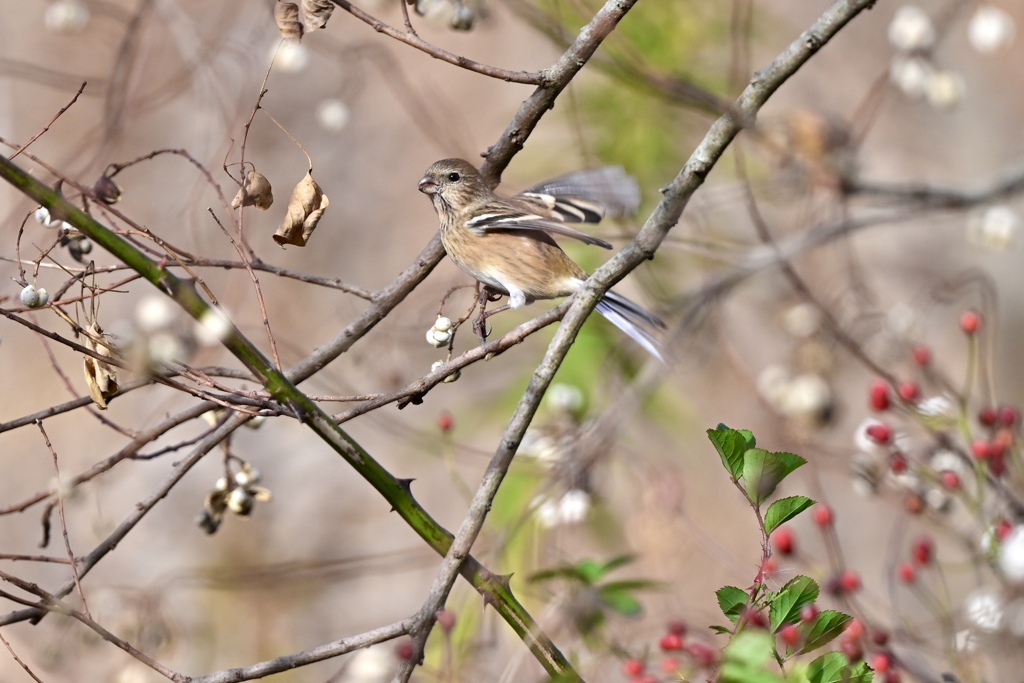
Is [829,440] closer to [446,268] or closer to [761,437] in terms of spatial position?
[761,437]

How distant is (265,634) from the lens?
6.40 meters

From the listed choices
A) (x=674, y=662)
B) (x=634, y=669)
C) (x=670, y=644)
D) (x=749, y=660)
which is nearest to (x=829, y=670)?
(x=749, y=660)

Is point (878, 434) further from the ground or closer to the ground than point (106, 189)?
closer to the ground

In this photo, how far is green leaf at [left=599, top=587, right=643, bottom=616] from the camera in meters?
2.05

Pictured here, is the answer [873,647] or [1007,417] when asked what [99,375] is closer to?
[873,647]

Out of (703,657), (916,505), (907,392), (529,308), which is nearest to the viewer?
(703,657)

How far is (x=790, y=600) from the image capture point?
1294 millimetres

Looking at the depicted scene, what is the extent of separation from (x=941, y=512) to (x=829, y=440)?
A: 3838 millimetres

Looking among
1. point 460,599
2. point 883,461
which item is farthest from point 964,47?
point 460,599

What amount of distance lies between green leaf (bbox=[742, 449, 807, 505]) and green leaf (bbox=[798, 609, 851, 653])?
18 cm

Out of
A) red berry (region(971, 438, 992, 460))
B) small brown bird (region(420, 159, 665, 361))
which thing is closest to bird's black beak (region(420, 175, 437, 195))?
small brown bird (region(420, 159, 665, 361))

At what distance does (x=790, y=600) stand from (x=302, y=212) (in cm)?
119

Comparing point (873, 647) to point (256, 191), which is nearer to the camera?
point (256, 191)

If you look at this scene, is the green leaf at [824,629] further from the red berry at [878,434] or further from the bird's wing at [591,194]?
the bird's wing at [591,194]
